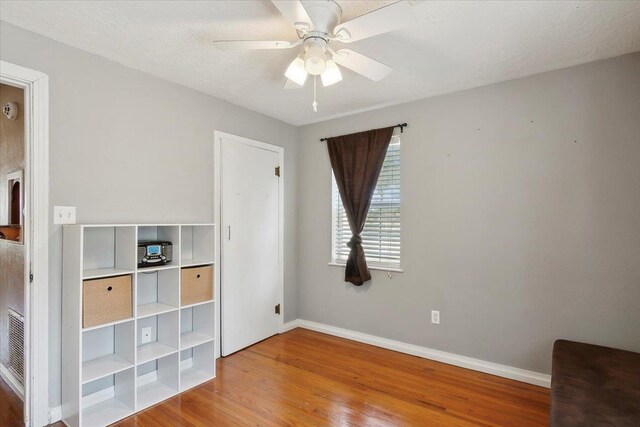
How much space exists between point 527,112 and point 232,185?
267 centimetres

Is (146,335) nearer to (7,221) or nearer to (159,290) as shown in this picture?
(159,290)

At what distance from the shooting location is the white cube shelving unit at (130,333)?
6.77 ft

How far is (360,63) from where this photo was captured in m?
1.97

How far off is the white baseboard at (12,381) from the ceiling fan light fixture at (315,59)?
2.92m

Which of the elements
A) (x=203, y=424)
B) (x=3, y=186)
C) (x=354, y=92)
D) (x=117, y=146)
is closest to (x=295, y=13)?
(x=354, y=92)

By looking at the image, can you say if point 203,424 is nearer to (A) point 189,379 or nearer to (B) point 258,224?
(A) point 189,379

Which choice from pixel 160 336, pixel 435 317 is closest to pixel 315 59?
pixel 160 336

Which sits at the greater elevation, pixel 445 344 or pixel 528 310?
pixel 528 310

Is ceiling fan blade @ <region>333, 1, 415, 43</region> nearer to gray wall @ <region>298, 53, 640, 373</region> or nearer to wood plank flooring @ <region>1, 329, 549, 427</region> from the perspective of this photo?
gray wall @ <region>298, 53, 640, 373</region>

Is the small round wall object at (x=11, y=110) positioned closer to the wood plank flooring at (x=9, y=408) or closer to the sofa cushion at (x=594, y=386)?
the wood plank flooring at (x=9, y=408)

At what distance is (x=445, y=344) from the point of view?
302 centimetres

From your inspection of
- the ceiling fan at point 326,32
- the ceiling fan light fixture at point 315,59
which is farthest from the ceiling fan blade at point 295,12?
the ceiling fan light fixture at point 315,59

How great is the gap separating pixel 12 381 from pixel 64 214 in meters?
1.43

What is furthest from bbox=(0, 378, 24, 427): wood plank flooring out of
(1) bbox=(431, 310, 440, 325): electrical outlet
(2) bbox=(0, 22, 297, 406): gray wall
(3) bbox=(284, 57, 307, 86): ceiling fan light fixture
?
(1) bbox=(431, 310, 440, 325): electrical outlet
